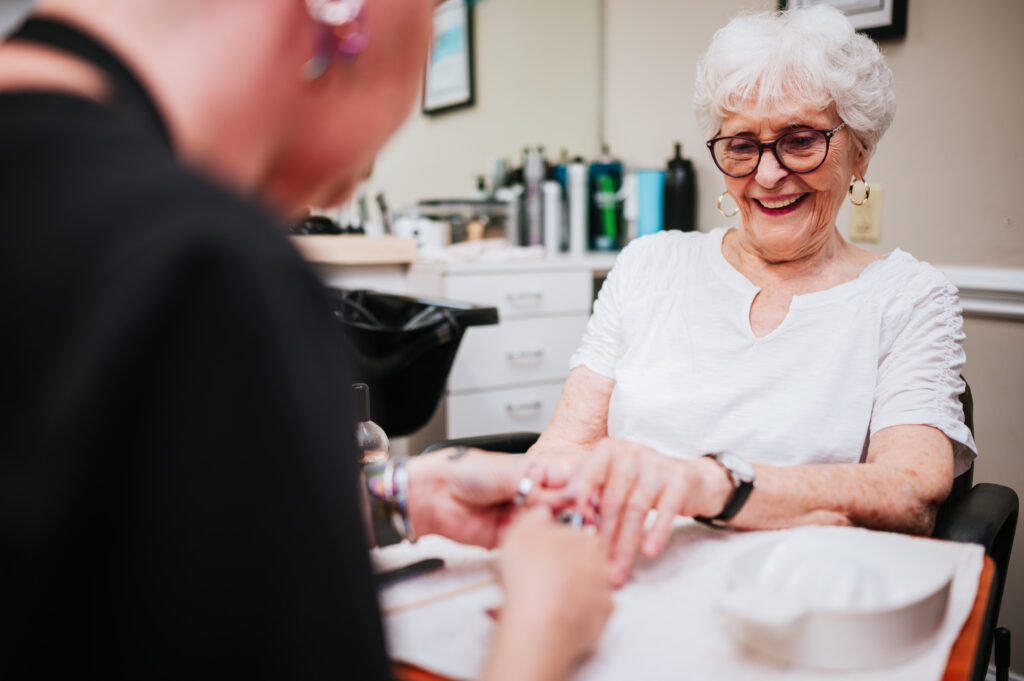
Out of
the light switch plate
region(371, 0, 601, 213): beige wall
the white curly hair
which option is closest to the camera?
the white curly hair

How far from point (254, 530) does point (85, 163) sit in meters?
0.16

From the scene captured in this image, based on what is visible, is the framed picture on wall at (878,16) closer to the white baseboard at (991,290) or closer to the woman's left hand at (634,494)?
the white baseboard at (991,290)

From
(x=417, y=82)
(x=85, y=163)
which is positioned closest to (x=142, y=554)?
(x=85, y=163)

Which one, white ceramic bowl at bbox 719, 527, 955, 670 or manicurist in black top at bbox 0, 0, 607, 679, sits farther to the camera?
white ceramic bowl at bbox 719, 527, 955, 670

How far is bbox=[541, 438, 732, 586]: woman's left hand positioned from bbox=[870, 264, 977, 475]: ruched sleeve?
1.47 ft

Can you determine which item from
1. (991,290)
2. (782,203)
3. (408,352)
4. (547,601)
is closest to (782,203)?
(782,203)

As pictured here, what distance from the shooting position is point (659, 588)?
753mm

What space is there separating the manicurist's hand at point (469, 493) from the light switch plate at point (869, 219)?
1.55 metres

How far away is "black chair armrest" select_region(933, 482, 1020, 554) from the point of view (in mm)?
967

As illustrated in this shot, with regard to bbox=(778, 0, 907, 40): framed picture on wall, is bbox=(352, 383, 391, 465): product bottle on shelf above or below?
below

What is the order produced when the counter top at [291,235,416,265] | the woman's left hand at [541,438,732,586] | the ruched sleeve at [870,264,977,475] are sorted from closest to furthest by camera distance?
the woman's left hand at [541,438,732,586] < the ruched sleeve at [870,264,977,475] < the counter top at [291,235,416,265]

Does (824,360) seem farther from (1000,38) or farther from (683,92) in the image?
(683,92)

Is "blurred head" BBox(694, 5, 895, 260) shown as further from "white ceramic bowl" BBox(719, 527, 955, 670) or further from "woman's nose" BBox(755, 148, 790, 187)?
"white ceramic bowl" BBox(719, 527, 955, 670)

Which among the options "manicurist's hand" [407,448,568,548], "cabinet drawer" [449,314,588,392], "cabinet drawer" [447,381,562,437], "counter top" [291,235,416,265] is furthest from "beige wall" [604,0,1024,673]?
"manicurist's hand" [407,448,568,548]
